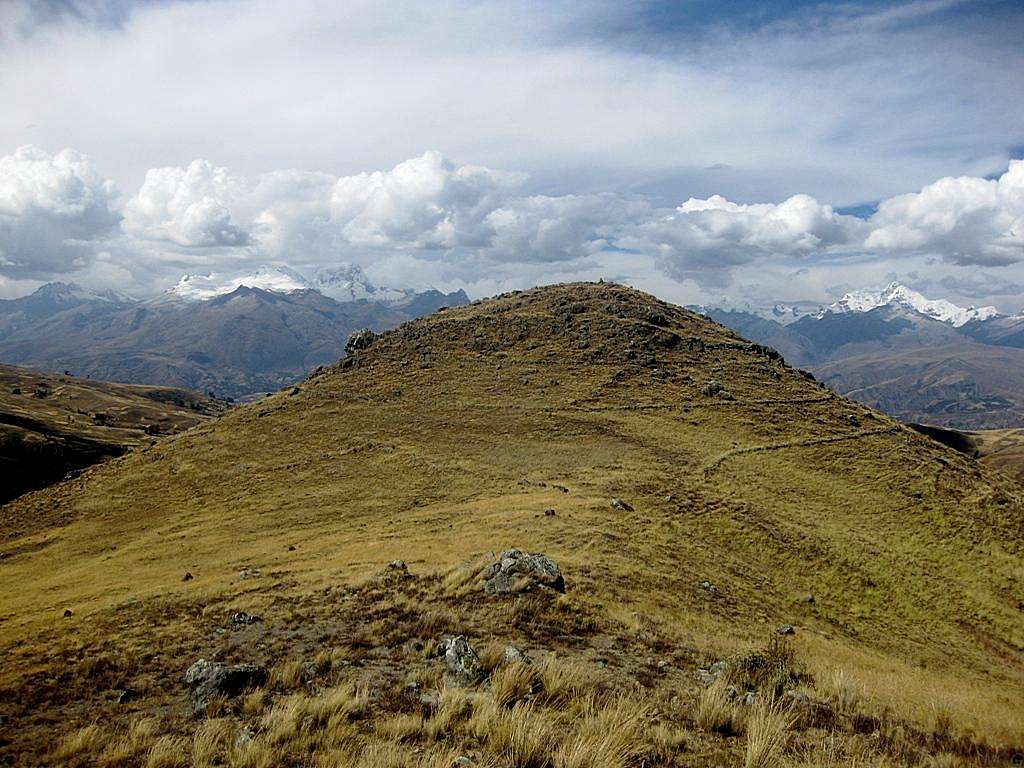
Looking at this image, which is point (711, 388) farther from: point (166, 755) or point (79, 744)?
point (79, 744)

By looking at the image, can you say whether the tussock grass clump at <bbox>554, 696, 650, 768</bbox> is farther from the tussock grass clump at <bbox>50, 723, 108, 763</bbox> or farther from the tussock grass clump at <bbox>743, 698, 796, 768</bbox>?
the tussock grass clump at <bbox>50, 723, 108, 763</bbox>

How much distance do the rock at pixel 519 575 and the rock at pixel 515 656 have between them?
593cm

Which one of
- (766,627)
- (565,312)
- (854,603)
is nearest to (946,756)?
(766,627)

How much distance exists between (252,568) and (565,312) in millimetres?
86559

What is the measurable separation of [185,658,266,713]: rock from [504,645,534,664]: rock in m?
5.27

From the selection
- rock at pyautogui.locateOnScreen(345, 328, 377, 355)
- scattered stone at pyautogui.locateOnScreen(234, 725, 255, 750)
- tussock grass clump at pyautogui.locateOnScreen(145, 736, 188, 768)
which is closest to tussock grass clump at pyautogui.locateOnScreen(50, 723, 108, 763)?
tussock grass clump at pyautogui.locateOnScreen(145, 736, 188, 768)

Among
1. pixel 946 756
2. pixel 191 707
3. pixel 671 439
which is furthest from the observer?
pixel 671 439

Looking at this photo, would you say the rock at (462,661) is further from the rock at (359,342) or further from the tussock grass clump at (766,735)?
the rock at (359,342)

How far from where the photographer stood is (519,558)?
20.7 meters

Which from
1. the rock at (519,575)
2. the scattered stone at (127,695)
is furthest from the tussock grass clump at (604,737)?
the scattered stone at (127,695)

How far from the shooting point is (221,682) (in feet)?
35.7

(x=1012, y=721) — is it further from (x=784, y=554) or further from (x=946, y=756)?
(x=784, y=554)

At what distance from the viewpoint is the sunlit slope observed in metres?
28.0

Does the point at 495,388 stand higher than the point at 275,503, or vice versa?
the point at 495,388
